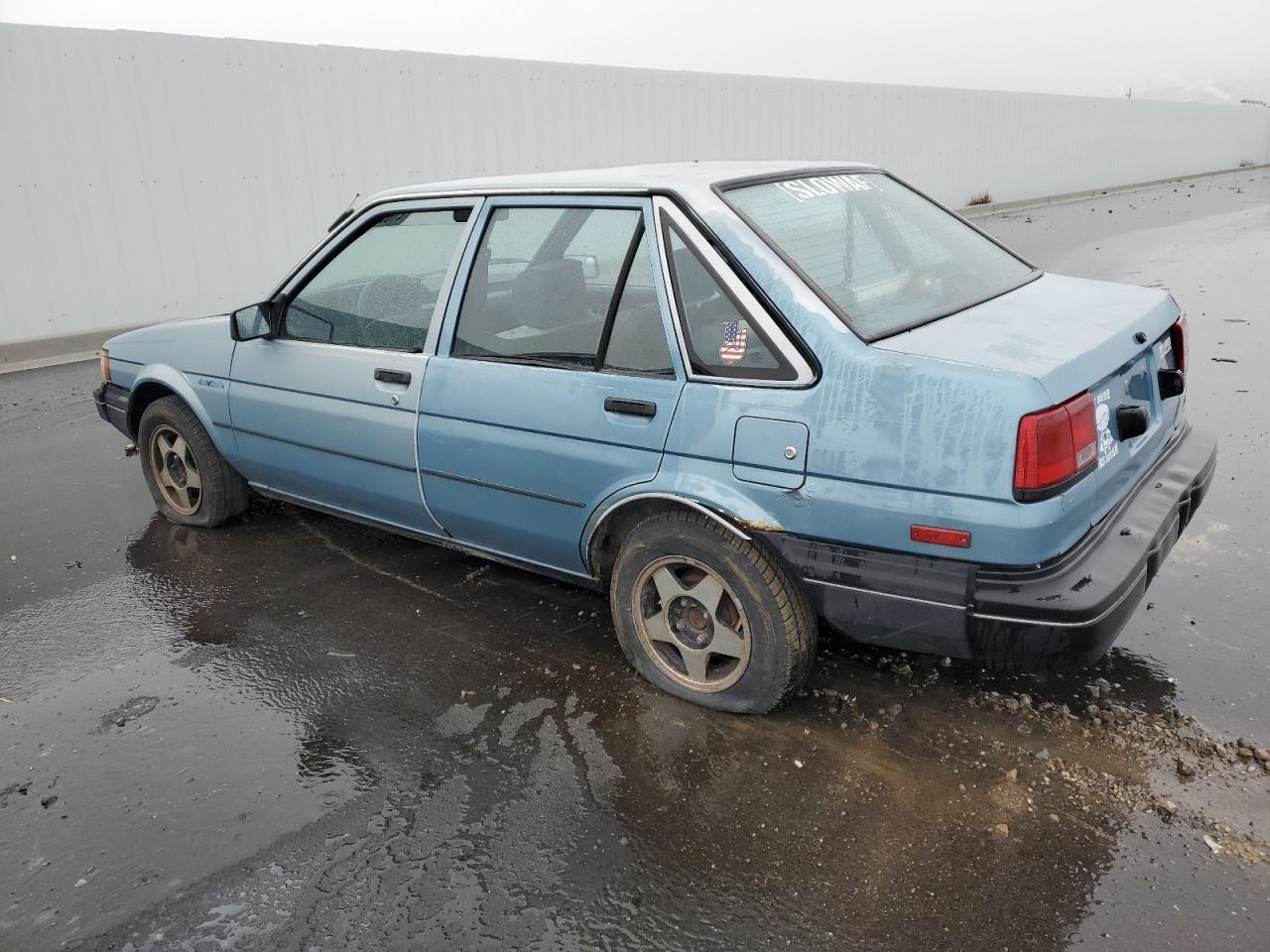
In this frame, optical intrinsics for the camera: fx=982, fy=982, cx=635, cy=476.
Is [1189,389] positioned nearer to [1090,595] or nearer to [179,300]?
[1090,595]

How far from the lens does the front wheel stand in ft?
9.70

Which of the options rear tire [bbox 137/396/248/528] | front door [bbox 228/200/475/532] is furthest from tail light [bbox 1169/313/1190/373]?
rear tire [bbox 137/396/248/528]

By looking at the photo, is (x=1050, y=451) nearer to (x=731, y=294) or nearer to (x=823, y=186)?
(x=731, y=294)

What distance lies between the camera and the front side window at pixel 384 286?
3.77 m

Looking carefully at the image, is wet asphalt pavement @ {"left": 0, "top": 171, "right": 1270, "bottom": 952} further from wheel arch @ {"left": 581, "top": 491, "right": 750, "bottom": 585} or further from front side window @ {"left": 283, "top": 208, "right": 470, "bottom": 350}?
front side window @ {"left": 283, "top": 208, "right": 470, "bottom": 350}

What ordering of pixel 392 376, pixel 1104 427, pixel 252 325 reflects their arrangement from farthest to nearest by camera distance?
1. pixel 252 325
2. pixel 392 376
3. pixel 1104 427

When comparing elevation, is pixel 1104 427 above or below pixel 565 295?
below

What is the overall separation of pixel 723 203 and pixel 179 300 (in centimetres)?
897

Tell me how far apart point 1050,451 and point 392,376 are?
237 centimetres

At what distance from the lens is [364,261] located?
4051 mm

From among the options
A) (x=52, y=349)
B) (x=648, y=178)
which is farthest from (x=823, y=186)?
(x=52, y=349)

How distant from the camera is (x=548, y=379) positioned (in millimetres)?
3320

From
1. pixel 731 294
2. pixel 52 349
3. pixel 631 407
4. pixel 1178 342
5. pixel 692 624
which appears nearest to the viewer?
pixel 731 294

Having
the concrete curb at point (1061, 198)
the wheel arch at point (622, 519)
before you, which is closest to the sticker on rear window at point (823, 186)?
the wheel arch at point (622, 519)
